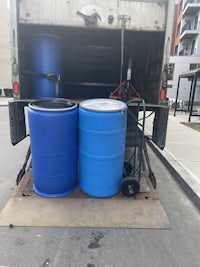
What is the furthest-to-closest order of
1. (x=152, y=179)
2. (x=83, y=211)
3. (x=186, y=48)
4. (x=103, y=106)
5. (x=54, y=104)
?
(x=186, y=48) < (x=152, y=179) < (x=54, y=104) < (x=103, y=106) < (x=83, y=211)

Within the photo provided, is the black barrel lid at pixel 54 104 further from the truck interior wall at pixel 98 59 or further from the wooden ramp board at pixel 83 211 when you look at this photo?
the wooden ramp board at pixel 83 211

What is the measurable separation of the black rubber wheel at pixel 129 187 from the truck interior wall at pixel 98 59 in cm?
157

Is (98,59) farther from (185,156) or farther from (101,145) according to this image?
(185,156)

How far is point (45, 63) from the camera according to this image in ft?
11.7

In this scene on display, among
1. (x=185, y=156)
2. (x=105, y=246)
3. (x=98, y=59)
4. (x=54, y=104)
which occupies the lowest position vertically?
(x=105, y=246)

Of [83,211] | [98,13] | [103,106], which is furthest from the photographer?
[98,13]

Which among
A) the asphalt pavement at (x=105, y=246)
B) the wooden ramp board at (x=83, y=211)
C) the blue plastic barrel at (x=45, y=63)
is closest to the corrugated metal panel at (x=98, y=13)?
the blue plastic barrel at (x=45, y=63)

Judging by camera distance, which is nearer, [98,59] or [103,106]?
[103,106]

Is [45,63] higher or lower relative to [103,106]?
higher

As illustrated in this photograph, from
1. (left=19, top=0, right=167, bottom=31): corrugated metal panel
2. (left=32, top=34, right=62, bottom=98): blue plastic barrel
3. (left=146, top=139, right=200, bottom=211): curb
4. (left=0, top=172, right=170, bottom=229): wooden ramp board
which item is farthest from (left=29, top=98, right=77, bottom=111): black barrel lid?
(left=146, top=139, right=200, bottom=211): curb

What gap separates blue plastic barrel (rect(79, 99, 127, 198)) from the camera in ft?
9.54

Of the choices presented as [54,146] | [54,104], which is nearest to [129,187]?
[54,146]

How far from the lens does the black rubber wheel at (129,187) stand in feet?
10.4

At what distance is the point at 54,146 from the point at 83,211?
3.20 ft
